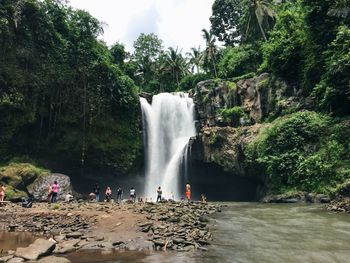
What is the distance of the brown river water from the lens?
10.2 meters

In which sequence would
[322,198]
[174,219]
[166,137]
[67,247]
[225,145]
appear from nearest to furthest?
[67,247]
[174,219]
[322,198]
[225,145]
[166,137]

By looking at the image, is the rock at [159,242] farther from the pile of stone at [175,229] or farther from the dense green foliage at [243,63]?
the dense green foliage at [243,63]

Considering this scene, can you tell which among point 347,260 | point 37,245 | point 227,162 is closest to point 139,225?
point 37,245

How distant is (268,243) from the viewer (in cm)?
1182

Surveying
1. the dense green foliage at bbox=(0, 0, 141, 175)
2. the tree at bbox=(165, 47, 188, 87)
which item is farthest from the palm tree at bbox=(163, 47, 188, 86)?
the dense green foliage at bbox=(0, 0, 141, 175)

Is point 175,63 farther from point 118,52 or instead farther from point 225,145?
point 225,145

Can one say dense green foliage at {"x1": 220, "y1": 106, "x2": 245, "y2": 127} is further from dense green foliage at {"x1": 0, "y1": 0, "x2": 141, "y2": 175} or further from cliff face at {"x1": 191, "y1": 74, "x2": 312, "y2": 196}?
dense green foliage at {"x1": 0, "y1": 0, "x2": 141, "y2": 175}

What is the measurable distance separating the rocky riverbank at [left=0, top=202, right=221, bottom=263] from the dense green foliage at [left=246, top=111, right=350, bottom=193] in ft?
28.0

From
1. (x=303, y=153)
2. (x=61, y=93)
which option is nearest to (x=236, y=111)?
(x=303, y=153)

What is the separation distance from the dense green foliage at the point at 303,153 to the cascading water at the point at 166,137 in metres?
9.33

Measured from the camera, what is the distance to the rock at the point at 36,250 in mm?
10251

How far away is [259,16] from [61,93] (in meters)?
28.1

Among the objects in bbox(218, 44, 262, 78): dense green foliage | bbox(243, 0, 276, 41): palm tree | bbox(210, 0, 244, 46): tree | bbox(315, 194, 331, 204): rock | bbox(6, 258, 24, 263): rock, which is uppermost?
bbox(210, 0, 244, 46): tree

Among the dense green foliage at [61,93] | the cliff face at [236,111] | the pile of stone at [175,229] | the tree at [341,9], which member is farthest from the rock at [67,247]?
the tree at [341,9]
